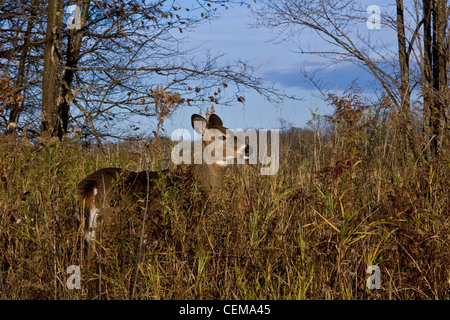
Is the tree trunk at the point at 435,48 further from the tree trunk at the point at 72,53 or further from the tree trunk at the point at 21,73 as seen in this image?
the tree trunk at the point at 21,73

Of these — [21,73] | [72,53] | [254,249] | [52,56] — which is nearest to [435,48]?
[254,249]

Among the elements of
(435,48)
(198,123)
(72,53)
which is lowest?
(198,123)

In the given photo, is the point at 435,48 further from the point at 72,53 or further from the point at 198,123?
the point at 72,53

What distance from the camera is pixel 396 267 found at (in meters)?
3.69

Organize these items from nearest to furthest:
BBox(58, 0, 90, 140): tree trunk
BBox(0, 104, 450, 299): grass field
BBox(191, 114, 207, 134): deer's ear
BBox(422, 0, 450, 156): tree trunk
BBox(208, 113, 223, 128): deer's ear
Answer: BBox(0, 104, 450, 299): grass field, BBox(191, 114, 207, 134): deer's ear, BBox(208, 113, 223, 128): deer's ear, BBox(422, 0, 450, 156): tree trunk, BBox(58, 0, 90, 140): tree trunk

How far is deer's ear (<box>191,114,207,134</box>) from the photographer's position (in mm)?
5664

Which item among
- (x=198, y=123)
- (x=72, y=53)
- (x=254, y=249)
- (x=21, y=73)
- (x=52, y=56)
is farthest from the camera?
(x=21, y=73)

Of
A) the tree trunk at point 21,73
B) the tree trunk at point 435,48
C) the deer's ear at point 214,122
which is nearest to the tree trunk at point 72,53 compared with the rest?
the tree trunk at point 21,73

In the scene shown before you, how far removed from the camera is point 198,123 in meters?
5.68

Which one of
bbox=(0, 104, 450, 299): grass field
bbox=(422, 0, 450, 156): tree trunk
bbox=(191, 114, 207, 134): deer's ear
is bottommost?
bbox=(0, 104, 450, 299): grass field

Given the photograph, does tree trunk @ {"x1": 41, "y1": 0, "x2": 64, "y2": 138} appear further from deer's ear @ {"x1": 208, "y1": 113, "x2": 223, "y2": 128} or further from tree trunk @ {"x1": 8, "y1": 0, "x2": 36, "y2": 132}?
deer's ear @ {"x1": 208, "y1": 113, "x2": 223, "y2": 128}

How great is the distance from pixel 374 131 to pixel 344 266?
269cm

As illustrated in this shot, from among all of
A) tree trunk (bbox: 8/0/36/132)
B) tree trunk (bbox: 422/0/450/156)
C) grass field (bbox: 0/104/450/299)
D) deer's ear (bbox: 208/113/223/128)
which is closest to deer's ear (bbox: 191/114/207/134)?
deer's ear (bbox: 208/113/223/128)
